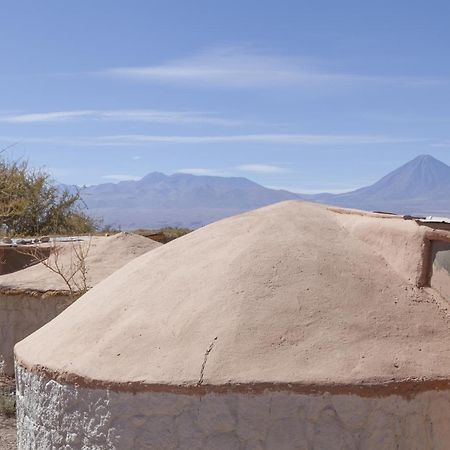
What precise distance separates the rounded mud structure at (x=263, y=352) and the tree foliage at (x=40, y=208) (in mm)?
19635

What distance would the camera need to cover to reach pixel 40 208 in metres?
27.2

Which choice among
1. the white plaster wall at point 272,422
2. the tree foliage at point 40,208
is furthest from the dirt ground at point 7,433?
the tree foliage at point 40,208

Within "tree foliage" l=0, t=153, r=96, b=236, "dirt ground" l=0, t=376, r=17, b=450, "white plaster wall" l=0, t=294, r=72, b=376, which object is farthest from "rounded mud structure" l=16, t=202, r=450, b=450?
"tree foliage" l=0, t=153, r=96, b=236

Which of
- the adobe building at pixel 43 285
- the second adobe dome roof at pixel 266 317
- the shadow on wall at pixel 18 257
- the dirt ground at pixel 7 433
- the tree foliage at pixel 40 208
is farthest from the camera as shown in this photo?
the tree foliage at pixel 40 208

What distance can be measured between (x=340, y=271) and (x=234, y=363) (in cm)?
105

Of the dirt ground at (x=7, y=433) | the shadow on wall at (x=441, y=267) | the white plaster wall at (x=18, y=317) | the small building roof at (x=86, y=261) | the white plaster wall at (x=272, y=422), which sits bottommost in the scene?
the dirt ground at (x=7, y=433)

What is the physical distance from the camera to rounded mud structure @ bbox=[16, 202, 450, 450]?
4762 millimetres

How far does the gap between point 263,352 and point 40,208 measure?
23.2 m

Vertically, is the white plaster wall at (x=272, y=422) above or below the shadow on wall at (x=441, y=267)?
below

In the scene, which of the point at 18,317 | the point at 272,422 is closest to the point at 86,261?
the point at 18,317

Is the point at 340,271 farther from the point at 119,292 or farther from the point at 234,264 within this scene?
the point at 119,292

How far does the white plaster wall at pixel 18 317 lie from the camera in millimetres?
12203

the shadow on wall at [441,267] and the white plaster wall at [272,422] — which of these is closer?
the white plaster wall at [272,422]

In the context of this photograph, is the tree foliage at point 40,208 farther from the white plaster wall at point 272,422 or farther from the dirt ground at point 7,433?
the white plaster wall at point 272,422
